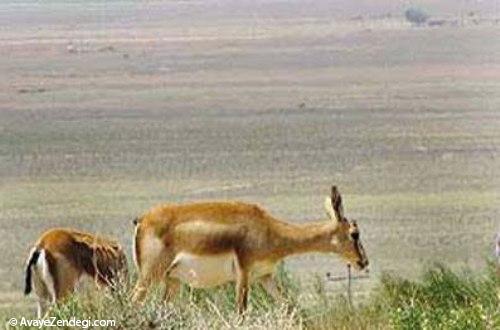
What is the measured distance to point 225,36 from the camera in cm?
2973

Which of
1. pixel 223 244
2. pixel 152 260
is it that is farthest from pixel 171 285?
pixel 223 244

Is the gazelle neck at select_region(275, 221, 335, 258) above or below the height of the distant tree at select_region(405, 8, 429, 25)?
below

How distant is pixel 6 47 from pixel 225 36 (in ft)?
27.6

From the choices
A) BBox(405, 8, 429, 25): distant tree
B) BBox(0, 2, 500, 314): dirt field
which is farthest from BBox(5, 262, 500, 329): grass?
BBox(405, 8, 429, 25): distant tree

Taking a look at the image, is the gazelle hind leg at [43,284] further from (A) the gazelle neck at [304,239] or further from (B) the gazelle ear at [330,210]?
(B) the gazelle ear at [330,210]

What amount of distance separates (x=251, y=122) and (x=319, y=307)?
15.0 meters

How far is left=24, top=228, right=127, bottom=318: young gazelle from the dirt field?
9.61 ft

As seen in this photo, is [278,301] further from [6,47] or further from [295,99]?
[295,99]

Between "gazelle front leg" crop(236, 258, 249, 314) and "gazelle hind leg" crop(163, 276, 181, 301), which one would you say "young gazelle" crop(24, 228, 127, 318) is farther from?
"gazelle front leg" crop(236, 258, 249, 314)

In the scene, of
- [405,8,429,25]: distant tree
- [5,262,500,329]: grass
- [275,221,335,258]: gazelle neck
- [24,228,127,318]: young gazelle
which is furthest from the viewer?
[405,8,429,25]: distant tree

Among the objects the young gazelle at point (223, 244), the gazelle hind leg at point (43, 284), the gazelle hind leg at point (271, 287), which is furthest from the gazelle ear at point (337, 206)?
the gazelle hind leg at point (43, 284)

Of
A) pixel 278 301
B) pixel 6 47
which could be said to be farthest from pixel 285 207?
pixel 278 301

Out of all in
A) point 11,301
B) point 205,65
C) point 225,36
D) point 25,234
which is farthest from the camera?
point 205,65

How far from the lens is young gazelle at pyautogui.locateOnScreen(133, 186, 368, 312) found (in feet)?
38.3
